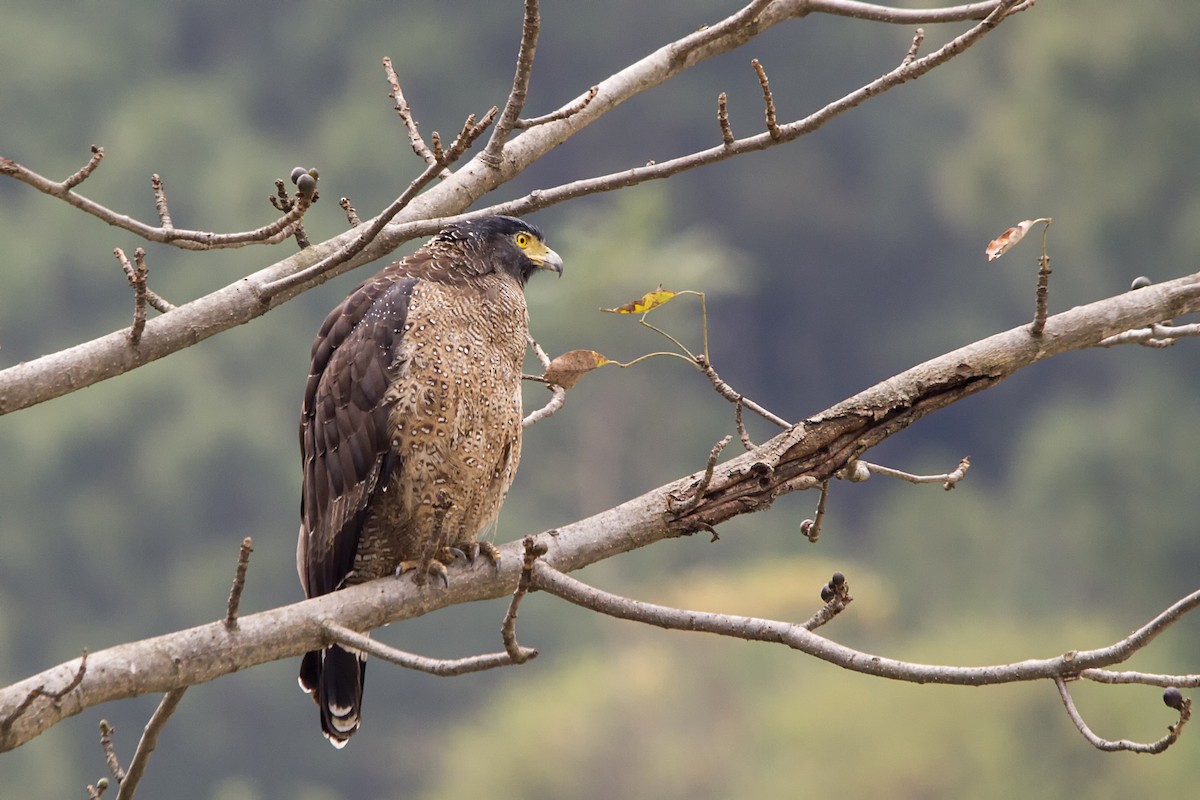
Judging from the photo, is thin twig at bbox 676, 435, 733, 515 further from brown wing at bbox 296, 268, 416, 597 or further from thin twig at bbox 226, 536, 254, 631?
brown wing at bbox 296, 268, 416, 597

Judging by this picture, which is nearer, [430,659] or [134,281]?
[430,659]

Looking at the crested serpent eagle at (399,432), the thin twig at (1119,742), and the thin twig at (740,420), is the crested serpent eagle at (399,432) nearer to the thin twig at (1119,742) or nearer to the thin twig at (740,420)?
the thin twig at (740,420)

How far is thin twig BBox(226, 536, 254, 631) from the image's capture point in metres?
3.31

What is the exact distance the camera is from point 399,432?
17.5 ft

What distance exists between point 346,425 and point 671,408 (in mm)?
35225

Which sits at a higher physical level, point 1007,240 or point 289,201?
point 289,201

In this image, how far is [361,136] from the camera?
4166 cm

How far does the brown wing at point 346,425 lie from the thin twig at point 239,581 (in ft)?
5.28

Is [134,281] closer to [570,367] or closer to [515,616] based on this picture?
[515,616]

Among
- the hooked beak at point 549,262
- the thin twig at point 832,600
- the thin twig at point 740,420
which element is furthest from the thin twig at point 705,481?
the hooked beak at point 549,262

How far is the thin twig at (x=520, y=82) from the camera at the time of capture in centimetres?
384

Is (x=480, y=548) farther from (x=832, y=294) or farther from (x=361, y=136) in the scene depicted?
(x=832, y=294)

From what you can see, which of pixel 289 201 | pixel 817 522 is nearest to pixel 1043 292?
pixel 817 522

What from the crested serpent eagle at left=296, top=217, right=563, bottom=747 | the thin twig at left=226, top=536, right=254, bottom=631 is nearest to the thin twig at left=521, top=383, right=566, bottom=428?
the crested serpent eagle at left=296, top=217, right=563, bottom=747
